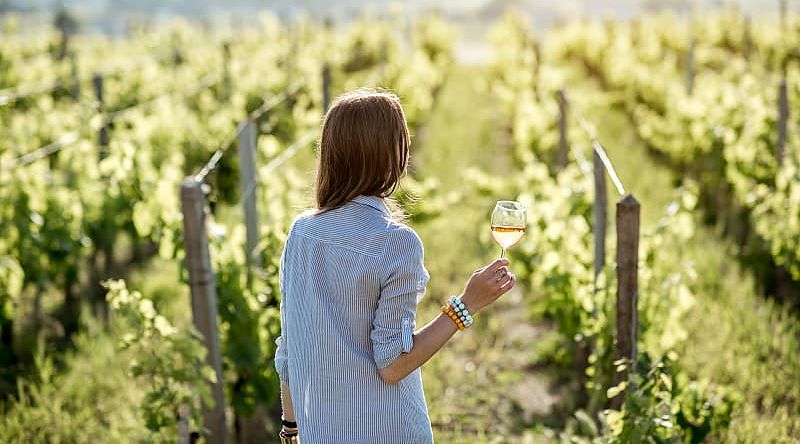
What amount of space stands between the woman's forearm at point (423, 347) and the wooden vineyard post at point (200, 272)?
4.98 feet

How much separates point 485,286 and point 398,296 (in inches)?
6.9

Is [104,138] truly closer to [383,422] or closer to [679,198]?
[679,198]

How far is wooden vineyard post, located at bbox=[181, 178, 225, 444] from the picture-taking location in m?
3.08

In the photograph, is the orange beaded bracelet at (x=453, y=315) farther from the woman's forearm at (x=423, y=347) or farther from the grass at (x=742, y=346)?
the grass at (x=742, y=346)

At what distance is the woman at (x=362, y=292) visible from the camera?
1729 mm

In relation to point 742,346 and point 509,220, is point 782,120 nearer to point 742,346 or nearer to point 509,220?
point 742,346

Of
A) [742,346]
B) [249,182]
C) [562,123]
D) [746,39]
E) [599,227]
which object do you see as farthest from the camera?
[746,39]

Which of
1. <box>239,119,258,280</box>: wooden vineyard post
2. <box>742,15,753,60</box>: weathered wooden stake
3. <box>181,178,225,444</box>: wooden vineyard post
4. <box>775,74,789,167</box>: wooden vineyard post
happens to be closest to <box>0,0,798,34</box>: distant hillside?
<box>742,15,753,60</box>: weathered wooden stake

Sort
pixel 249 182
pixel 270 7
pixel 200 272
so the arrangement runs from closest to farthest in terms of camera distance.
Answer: pixel 200 272 < pixel 249 182 < pixel 270 7

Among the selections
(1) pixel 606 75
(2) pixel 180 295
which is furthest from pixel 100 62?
(2) pixel 180 295

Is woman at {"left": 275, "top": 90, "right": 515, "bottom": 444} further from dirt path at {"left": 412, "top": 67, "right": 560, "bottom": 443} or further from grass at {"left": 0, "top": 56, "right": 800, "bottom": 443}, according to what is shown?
dirt path at {"left": 412, "top": 67, "right": 560, "bottom": 443}

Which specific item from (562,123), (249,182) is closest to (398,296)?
(249,182)

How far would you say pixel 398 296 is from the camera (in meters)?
1.71

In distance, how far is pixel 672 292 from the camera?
11.7ft
